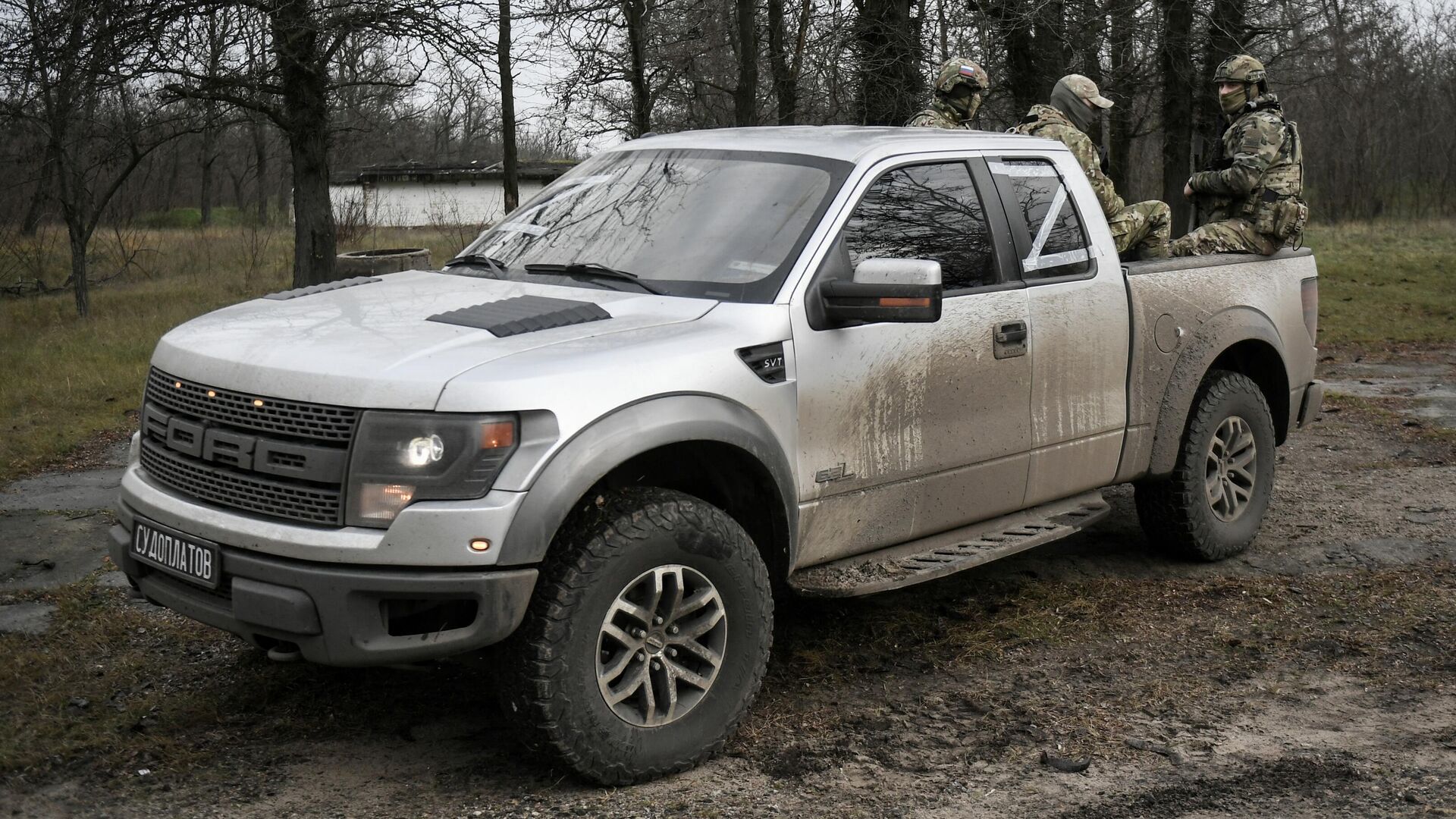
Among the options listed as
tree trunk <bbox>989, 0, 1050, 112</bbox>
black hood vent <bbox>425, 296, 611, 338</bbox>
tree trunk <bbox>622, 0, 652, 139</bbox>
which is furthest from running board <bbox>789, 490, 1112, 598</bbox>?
tree trunk <bbox>622, 0, 652, 139</bbox>

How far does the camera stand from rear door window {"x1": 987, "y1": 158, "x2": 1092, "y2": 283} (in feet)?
16.7

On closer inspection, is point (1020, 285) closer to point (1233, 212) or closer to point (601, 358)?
point (601, 358)

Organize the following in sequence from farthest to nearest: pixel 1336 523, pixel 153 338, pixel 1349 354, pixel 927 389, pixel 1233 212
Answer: pixel 153 338 < pixel 1349 354 < pixel 1233 212 < pixel 1336 523 < pixel 927 389

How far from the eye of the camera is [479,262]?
489cm

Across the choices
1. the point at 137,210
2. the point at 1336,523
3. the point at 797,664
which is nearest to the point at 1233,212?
the point at 1336,523

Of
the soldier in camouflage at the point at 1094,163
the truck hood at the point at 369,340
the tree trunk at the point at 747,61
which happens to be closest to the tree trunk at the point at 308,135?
the tree trunk at the point at 747,61

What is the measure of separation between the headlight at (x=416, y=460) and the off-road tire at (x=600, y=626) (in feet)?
1.17

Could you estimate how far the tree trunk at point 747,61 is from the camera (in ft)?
45.2

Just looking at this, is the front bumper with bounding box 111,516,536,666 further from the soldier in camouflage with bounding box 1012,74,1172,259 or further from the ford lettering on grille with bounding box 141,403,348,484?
the soldier in camouflage with bounding box 1012,74,1172,259

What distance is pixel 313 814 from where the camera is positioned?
11.8 feet

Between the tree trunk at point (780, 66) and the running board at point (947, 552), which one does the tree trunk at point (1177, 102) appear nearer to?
the tree trunk at point (780, 66)

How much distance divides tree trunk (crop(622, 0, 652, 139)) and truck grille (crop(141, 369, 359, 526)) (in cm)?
1008

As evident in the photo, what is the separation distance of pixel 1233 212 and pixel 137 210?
87.3 ft

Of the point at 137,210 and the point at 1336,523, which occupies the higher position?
the point at 137,210
